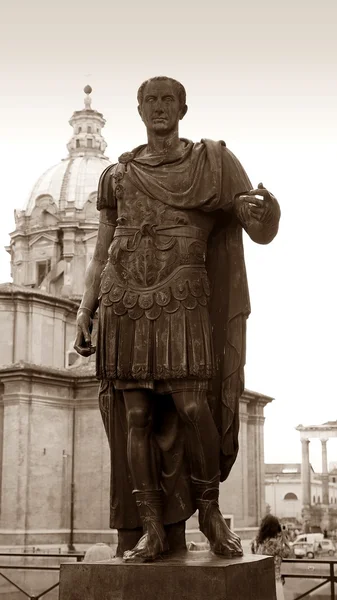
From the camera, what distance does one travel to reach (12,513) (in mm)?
32688

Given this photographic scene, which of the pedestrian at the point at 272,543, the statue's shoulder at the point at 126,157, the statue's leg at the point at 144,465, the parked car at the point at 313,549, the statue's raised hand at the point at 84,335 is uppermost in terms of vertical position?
the statue's shoulder at the point at 126,157

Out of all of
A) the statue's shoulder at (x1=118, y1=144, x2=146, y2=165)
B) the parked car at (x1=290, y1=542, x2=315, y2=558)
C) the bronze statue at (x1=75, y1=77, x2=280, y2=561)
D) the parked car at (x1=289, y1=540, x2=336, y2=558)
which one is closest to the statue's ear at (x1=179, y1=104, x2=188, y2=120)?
the bronze statue at (x1=75, y1=77, x2=280, y2=561)

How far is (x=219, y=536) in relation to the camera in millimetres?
5645

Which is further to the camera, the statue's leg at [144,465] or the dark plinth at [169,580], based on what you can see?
the statue's leg at [144,465]

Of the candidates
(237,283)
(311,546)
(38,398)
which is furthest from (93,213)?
(237,283)

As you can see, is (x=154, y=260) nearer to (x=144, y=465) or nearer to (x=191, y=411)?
(x=191, y=411)

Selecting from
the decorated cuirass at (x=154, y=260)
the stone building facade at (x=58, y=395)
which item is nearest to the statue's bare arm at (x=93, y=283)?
the decorated cuirass at (x=154, y=260)

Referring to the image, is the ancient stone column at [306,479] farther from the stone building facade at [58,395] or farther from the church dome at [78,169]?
the stone building facade at [58,395]

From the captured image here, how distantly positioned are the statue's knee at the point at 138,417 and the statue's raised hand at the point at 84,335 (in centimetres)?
61

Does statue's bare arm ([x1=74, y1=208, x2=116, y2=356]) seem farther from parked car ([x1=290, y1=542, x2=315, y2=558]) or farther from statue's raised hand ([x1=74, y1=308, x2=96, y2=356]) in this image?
parked car ([x1=290, y1=542, x2=315, y2=558])

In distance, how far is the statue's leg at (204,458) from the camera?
567 centimetres

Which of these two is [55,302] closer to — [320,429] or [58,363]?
[58,363]

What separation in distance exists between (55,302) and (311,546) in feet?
57.3

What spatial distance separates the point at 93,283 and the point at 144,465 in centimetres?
134
